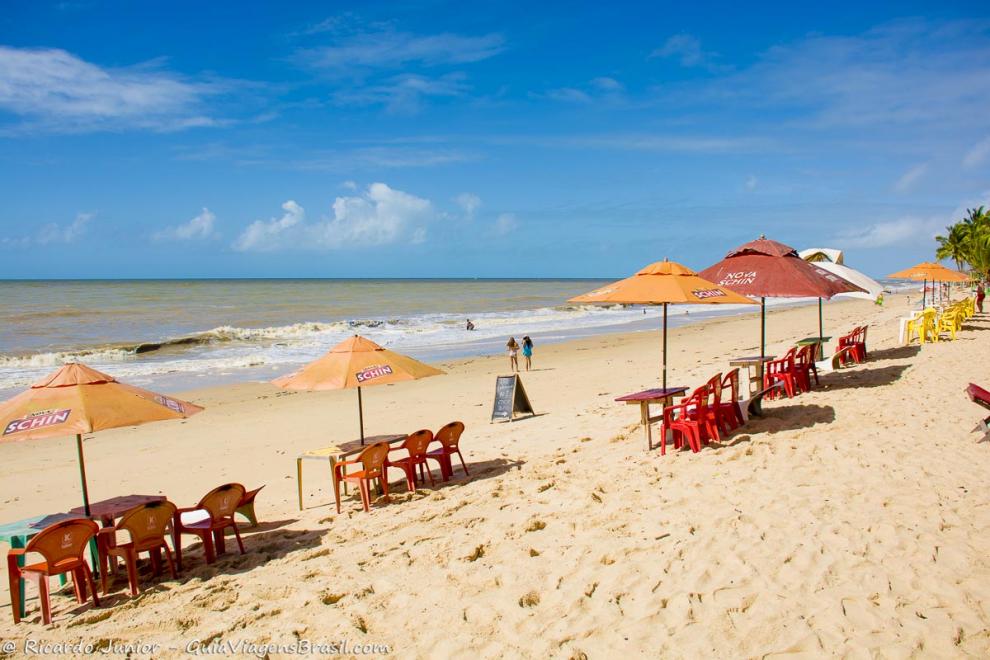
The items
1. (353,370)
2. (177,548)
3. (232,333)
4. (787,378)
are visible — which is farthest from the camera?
(232,333)

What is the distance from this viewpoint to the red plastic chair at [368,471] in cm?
741

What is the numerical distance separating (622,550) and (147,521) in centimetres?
386

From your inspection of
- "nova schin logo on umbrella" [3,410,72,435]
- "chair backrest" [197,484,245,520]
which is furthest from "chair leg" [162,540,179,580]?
"nova schin logo on umbrella" [3,410,72,435]

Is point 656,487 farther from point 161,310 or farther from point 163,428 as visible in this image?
point 161,310

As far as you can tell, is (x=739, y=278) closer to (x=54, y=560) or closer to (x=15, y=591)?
(x=54, y=560)

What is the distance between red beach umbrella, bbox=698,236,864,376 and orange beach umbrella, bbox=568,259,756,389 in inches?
27.6

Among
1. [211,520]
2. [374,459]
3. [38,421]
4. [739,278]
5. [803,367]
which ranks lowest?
[211,520]

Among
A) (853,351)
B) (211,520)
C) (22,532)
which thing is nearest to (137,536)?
(211,520)

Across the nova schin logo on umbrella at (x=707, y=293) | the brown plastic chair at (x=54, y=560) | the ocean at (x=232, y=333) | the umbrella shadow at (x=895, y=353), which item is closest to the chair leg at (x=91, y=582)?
the brown plastic chair at (x=54, y=560)

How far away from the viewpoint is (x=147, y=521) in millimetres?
5832

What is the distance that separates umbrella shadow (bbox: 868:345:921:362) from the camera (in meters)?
14.2

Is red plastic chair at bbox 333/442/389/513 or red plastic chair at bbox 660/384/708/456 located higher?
red plastic chair at bbox 660/384/708/456

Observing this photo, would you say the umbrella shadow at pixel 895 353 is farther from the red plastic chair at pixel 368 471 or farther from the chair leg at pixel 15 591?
the chair leg at pixel 15 591

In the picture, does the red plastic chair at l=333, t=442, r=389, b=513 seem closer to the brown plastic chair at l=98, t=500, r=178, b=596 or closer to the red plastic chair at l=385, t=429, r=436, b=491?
the red plastic chair at l=385, t=429, r=436, b=491
